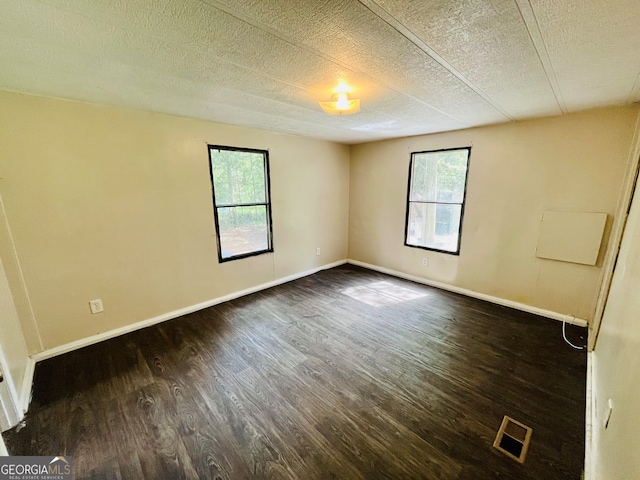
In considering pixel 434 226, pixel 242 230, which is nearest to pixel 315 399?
pixel 242 230

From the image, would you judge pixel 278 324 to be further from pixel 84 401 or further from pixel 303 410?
pixel 84 401

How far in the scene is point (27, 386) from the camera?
1.86 m

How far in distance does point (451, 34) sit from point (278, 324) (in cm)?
272

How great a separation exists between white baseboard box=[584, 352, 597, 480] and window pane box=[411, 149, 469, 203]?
217 cm

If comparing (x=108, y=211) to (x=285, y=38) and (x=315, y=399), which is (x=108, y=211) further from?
(x=315, y=399)

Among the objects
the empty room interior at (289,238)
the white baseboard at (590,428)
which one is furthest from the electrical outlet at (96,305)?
the white baseboard at (590,428)

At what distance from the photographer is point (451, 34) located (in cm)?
118

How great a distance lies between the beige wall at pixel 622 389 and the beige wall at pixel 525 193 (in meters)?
0.95

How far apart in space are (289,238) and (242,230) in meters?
0.78

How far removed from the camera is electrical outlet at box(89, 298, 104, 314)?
2.41 metres

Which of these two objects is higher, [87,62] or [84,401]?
[87,62]

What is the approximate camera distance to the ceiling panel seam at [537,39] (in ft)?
3.29

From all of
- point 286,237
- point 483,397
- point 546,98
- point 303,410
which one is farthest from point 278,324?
point 546,98

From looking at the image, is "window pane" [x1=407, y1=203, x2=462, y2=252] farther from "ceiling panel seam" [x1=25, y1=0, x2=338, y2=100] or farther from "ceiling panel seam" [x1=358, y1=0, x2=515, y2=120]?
"ceiling panel seam" [x1=25, y1=0, x2=338, y2=100]
